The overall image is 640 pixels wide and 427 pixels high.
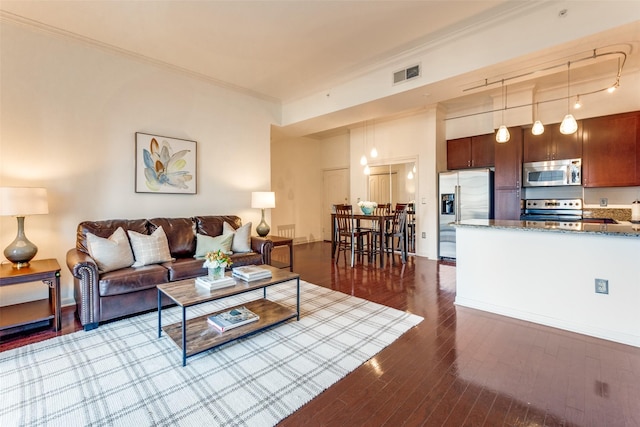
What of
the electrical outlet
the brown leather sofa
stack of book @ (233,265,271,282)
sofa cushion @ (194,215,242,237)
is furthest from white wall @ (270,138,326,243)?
the electrical outlet

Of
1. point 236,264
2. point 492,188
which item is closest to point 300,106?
point 236,264

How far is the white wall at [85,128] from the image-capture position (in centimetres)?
302

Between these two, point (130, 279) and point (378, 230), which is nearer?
point (130, 279)

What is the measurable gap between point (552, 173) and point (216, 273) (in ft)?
17.5

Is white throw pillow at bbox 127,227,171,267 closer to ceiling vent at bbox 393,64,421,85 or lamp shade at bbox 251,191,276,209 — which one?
lamp shade at bbox 251,191,276,209

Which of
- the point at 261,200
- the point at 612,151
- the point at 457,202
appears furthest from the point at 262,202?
the point at 612,151

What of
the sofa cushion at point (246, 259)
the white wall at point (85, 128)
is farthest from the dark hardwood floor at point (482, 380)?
the sofa cushion at point (246, 259)

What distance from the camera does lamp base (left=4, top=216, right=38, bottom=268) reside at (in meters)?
2.65

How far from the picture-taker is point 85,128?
3418 mm

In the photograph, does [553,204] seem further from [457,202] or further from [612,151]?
[457,202]

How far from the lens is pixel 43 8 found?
282cm

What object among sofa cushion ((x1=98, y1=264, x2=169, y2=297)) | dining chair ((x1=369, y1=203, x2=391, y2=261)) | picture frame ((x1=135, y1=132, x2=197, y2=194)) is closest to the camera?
sofa cushion ((x1=98, y1=264, x2=169, y2=297))

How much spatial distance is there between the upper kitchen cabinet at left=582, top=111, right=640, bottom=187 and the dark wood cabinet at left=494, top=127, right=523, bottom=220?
2.79ft

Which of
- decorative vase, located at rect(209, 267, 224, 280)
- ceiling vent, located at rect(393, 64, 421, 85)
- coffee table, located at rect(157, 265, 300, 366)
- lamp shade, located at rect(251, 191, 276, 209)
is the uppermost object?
ceiling vent, located at rect(393, 64, 421, 85)
